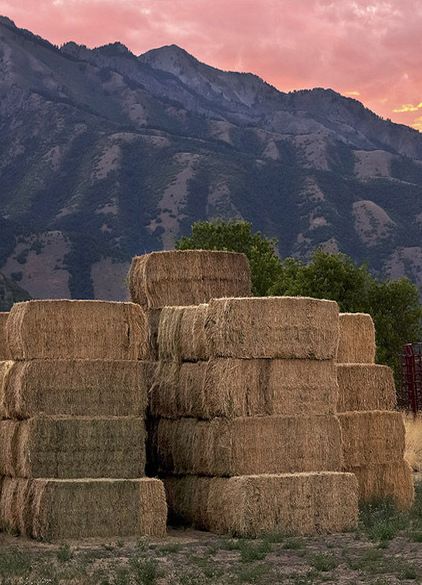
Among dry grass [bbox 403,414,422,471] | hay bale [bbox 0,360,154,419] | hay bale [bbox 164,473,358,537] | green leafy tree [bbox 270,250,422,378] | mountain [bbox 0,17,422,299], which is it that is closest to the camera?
hay bale [bbox 164,473,358,537]

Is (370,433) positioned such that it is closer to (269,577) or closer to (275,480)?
(275,480)

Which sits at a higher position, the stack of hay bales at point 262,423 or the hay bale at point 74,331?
the hay bale at point 74,331

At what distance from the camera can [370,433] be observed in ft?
62.0

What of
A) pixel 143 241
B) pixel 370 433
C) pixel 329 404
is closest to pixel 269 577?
pixel 329 404

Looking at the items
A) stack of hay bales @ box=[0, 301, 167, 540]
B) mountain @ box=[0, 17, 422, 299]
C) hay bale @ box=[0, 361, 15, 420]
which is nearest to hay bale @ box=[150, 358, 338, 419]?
stack of hay bales @ box=[0, 301, 167, 540]

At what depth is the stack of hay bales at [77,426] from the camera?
1545 centimetres

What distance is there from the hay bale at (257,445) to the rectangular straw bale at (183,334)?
0.91m

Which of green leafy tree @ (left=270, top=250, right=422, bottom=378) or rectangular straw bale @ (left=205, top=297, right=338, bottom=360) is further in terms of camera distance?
green leafy tree @ (left=270, top=250, right=422, bottom=378)

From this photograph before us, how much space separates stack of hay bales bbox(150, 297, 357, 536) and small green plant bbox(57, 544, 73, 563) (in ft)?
8.37

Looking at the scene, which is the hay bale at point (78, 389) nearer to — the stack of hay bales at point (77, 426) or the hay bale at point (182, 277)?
the stack of hay bales at point (77, 426)

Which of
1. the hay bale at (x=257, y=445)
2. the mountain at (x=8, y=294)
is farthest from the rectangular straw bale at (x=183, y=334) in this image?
the mountain at (x=8, y=294)

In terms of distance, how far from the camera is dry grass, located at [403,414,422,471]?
27.2 m

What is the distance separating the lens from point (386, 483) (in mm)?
18906

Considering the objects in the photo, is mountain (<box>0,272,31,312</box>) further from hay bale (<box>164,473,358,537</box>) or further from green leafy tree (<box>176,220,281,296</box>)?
hay bale (<box>164,473,358,537</box>)
